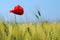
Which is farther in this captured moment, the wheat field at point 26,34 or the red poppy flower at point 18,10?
the red poppy flower at point 18,10

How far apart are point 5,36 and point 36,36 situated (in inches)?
8.9

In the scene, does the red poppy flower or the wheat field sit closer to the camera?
the wheat field

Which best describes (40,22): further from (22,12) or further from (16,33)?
(16,33)

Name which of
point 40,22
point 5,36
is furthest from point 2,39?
point 40,22

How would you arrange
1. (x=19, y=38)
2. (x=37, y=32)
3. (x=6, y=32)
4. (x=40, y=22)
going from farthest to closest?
(x=40, y=22), (x=37, y=32), (x=19, y=38), (x=6, y=32)

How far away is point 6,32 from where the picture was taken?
1.52 m

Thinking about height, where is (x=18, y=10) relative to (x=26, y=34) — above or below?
above

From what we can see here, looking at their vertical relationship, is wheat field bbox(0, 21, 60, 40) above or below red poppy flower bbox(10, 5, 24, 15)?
below

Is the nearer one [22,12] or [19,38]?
[19,38]

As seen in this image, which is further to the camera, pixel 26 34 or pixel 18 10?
pixel 18 10

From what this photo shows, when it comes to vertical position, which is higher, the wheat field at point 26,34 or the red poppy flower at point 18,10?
the red poppy flower at point 18,10

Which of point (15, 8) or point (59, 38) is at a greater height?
point (15, 8)

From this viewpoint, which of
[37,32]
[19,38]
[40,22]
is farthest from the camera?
[40,22]

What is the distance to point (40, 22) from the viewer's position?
1.98 m
